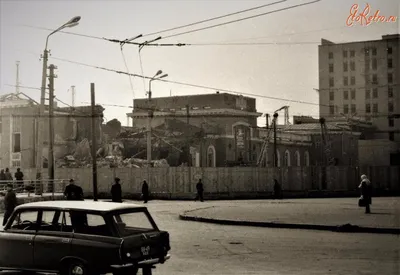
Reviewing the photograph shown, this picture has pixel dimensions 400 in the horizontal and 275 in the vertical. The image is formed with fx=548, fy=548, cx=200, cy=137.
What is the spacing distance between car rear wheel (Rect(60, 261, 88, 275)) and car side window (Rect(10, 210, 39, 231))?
3.45 ft

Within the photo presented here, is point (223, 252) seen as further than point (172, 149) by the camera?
No

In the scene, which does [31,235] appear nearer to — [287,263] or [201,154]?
[287,263]

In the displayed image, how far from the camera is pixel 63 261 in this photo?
30.1 ft

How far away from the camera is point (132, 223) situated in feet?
31.4

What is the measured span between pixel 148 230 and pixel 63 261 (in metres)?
1.54

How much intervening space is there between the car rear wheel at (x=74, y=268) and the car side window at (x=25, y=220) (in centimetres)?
105

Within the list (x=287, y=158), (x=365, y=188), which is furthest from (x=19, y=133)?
(x=365, y=188)

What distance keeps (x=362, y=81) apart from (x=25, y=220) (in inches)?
3952

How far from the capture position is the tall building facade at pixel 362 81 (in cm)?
10012

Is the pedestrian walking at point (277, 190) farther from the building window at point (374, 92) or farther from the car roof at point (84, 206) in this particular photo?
the building window at point (374, 92)

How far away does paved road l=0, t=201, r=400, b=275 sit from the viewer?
10.6 meters

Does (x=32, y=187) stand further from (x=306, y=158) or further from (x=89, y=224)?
(x=306, y=158)

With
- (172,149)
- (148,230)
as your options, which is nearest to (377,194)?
(172,149)

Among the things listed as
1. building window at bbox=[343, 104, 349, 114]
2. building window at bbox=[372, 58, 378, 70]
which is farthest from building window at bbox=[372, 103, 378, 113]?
building window at bbox=[372, 58, 378, 70]
